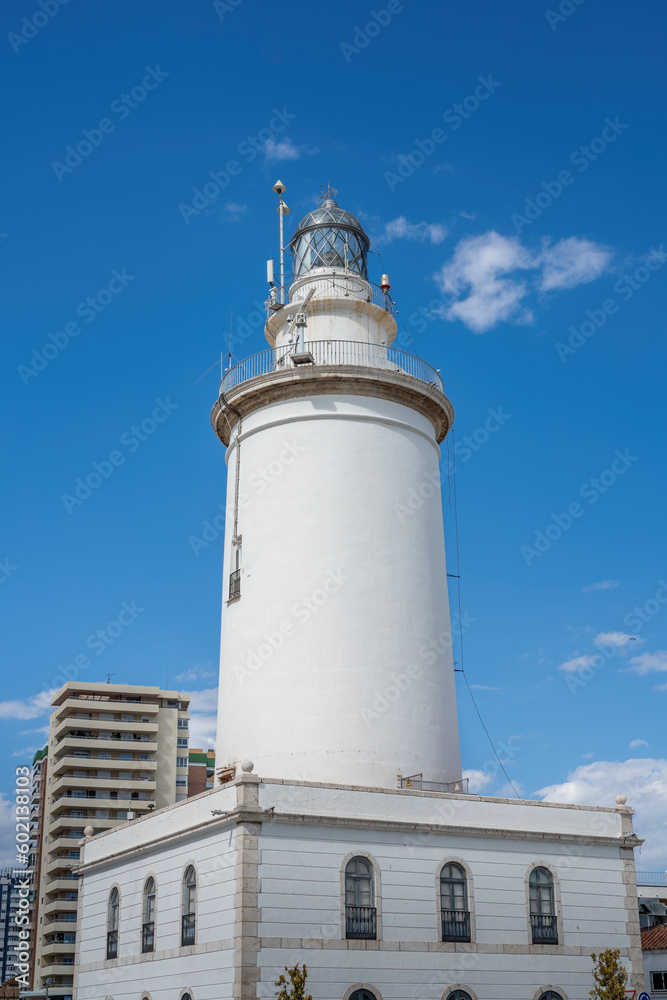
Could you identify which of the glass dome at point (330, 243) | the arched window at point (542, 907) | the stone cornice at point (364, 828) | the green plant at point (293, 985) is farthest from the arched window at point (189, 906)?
the glass dome at point (330, 243)

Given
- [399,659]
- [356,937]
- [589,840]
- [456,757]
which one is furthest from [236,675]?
[589,840]

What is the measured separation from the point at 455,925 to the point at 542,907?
279 centimetres

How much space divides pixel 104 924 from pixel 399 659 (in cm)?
1104

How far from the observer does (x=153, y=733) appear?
92.3 metres

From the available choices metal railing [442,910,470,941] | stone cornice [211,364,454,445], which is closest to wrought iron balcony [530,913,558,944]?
metal railing [442,910,470,941]

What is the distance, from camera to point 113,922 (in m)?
30.1

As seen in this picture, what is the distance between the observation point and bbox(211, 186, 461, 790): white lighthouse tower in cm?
2865

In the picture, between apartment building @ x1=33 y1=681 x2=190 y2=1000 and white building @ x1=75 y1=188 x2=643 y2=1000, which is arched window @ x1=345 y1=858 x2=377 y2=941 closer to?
white building @ x1=75 y1=188 x2=643 y2=1000

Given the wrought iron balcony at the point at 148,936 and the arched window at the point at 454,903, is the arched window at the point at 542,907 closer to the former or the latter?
the arched window at the point at 454,903

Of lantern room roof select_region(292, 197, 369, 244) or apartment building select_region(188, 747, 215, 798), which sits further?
apartment building select_region(188, 747, 215, 798)

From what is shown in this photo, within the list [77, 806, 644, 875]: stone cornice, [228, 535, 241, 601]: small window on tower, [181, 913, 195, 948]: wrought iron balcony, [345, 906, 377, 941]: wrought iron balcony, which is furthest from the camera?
[228, 535, 241, 601]: small window on tower

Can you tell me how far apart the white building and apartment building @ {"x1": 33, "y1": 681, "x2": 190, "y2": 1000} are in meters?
56.0

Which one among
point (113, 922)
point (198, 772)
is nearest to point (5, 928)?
point (198, 772)

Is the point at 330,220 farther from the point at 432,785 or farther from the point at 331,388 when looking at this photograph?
the point at 432,785
